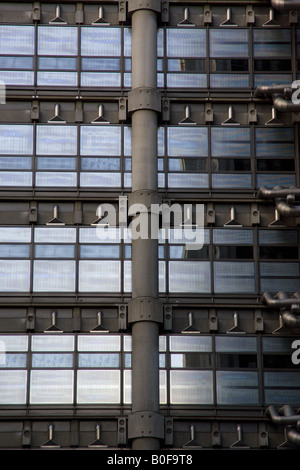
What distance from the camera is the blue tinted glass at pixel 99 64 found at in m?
45.1

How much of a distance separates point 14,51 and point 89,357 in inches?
460

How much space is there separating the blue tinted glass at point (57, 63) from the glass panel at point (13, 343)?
9.99m

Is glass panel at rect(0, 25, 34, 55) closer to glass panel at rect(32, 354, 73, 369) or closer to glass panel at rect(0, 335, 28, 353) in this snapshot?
glass panel at rect(0, 335, 28, 353)

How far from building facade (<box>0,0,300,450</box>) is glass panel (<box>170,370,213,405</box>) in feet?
0.18

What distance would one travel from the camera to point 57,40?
45.4 metres

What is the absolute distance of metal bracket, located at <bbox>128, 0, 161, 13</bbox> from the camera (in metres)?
45.0

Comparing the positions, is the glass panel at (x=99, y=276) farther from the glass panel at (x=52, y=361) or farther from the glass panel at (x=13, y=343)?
the glass panel at (x=13, y=343)

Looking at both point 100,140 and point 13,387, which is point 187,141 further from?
point 13,387

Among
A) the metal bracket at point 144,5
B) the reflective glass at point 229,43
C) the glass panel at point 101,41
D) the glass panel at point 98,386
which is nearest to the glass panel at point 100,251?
the glass panel at point 98,386
